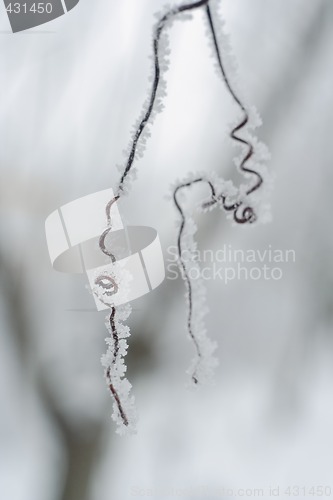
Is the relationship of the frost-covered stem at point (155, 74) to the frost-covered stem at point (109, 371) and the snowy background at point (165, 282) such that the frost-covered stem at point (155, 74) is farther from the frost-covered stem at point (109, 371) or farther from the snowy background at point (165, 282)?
the snowy background at point (165, 282)

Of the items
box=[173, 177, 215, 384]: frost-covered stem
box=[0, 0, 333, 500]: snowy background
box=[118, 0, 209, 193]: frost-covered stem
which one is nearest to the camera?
box=[118, 0, 209, 193]: frost-covered stem

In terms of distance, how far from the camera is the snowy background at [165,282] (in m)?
0.70

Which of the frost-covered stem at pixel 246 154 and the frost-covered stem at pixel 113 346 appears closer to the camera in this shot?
the frost-covered stem at pixel 246 154

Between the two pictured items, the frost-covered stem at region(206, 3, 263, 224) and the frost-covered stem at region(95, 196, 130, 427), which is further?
the frost-covered stem at region(95, 196, 130, 427)

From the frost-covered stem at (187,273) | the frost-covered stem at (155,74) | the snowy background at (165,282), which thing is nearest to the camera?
the frost-covered stem at (155,74)

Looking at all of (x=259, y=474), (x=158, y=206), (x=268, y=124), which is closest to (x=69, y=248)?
(x=158, y=206)

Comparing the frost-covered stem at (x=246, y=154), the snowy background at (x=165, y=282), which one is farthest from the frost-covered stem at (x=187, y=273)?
the snowy background at (x=165, y=282)

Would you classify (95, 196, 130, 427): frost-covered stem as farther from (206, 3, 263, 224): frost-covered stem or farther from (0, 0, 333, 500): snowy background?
(0, 0, 333, 500): snowy background

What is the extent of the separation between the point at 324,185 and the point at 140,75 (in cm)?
26

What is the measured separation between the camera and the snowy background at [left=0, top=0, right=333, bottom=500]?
2.29ft

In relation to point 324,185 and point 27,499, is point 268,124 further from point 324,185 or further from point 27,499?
point 27,499

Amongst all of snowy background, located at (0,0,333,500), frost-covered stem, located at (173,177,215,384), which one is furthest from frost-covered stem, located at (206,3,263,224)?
snowy background, located at (0,0,333,500)

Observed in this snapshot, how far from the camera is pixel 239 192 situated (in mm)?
344

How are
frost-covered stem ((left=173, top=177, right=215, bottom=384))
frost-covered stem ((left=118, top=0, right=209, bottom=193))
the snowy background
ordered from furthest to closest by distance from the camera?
the snowy background
frost-covered stem ((left=173, top=177, right=215, bottom=384))
frost-covered stem ((left=118, top=0, right=209, bottom=193))
